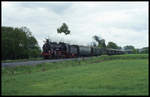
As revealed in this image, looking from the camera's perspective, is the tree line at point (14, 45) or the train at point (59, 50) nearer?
the train at point (59, 50)

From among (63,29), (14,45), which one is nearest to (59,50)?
(63,29)

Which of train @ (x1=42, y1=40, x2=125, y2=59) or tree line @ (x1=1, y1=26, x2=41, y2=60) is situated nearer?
train @ (x1=42, y1=40, x2=125, y2=59)

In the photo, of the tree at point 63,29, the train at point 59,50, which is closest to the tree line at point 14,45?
the tree at point 63,29

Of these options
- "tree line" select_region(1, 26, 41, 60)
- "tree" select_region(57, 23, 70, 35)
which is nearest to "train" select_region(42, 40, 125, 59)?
"tree" select_region(57, 23, 70, 35)

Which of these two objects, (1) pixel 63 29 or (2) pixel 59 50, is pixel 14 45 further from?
(2) pixel 59 50

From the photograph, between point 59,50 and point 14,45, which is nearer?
point 59,50

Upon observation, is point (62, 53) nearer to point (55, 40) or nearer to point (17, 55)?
point (55, 40)

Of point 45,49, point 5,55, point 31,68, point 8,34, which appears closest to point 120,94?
point 31,68

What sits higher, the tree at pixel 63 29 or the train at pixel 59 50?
the tree at pixel 63 29

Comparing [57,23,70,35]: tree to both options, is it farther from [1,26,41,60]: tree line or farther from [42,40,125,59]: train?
[42,40,125,59]: train

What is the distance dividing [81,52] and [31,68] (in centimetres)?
2807

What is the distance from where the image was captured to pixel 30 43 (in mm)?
85875

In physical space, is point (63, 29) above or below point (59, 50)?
above

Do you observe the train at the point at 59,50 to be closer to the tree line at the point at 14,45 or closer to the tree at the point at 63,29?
the tree at the point at 63,29
